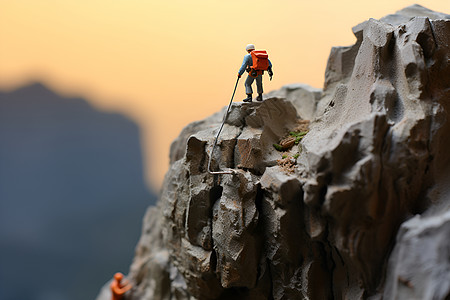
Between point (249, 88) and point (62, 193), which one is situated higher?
point (249, 88)

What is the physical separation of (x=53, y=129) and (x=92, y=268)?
576 centimetres

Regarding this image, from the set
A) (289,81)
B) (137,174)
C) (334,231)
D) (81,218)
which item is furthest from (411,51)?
(81,218)

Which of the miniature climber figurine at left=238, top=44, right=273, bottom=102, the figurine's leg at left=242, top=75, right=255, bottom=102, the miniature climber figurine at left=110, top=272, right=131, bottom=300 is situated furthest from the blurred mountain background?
the miniature climber figurine at left=238, top=44, right=273, bottom=102

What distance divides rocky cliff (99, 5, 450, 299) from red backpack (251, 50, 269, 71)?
2.16 ft

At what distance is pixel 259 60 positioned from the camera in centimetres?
526

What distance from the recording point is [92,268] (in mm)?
13164

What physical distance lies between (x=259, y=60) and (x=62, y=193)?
10707 mm

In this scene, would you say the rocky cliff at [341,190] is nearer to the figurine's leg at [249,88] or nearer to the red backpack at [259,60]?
the figurine's leg at [249,88]

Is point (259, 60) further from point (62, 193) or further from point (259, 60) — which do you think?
point (62, 193)

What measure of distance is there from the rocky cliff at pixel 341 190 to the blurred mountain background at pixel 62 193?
24.9ft

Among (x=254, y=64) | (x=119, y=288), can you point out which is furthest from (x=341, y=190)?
(x=119, y=288)

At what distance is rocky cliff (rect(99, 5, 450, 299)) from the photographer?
3875mm

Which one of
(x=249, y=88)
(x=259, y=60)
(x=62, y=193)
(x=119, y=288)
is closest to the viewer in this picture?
(x=259, y=60)

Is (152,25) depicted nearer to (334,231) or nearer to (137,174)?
(137,174)
